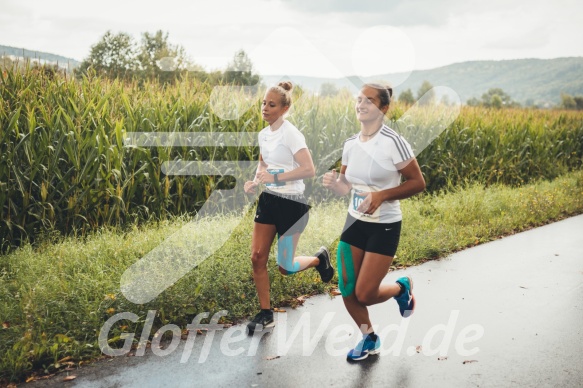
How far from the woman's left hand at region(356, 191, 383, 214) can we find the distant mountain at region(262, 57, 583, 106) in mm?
119770

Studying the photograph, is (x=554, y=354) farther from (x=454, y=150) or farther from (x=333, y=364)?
(x=454, y=150)

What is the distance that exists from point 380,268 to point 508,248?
496 centimetres

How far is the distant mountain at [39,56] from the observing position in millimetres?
8898

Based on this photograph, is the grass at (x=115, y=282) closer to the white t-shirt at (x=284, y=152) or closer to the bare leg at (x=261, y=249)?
the bare leg at (x=261, y=249)

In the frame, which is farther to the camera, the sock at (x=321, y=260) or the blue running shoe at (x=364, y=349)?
the sock at (x=321, y=260)

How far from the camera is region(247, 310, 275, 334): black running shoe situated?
508 cm

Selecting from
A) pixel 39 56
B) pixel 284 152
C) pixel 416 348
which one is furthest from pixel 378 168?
pixel 39 56

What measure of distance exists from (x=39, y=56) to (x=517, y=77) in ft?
528

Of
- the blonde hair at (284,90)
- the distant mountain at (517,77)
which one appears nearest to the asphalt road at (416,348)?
the blonde hair at (284,90)

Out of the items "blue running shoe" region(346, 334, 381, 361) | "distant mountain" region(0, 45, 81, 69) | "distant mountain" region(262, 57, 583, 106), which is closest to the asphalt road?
"blue running shoe" region(346, 334, 381, 361)

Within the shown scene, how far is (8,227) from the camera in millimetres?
7109

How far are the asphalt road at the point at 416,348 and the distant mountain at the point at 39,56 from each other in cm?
608

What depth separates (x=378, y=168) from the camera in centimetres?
420

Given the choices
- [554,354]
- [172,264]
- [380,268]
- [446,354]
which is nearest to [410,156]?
[380,268]
